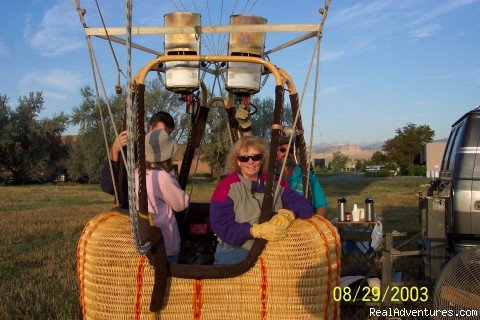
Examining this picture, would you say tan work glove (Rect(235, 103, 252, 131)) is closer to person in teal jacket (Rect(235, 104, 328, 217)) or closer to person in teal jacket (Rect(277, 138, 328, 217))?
person in teal jacket (Rect(235, 104, 328, 217))

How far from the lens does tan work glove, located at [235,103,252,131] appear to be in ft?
14.2

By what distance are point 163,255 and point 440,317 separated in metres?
1.96

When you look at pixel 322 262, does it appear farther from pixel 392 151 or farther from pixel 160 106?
pixel 392 151

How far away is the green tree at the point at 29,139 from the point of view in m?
42.6

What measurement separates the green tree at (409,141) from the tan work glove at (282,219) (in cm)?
5662

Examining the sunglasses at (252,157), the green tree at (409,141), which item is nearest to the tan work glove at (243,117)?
the sunglasses at (252,157)

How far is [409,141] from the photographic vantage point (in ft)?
194

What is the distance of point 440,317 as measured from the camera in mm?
3555

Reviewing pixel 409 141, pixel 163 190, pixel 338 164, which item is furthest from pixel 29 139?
pixel 338 164

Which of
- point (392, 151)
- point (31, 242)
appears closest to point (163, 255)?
point (31, 242)

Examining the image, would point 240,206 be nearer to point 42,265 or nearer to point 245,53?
point 245,53

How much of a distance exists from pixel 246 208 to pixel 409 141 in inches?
2327

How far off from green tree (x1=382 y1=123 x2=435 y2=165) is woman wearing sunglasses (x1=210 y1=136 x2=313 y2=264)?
56152mm
